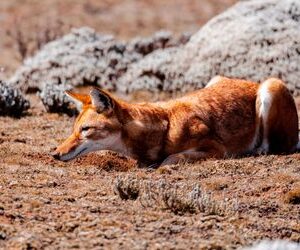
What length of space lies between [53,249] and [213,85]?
4.97 metres

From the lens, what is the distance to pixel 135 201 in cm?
701

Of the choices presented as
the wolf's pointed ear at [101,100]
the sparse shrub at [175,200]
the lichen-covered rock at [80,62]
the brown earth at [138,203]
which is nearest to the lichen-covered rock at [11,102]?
the lichen-covered rock at [80,62]

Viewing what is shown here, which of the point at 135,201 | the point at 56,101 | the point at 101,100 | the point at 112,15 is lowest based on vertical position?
the point at 135,201

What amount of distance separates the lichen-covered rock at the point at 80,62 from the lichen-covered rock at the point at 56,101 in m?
1.64

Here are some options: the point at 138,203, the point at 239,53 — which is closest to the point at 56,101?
the point at 239,53

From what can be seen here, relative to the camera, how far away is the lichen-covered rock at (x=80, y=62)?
15.5 metres

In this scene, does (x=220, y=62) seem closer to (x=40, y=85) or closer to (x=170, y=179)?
(x=40, y=85)

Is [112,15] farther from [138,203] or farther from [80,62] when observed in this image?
[138,203]

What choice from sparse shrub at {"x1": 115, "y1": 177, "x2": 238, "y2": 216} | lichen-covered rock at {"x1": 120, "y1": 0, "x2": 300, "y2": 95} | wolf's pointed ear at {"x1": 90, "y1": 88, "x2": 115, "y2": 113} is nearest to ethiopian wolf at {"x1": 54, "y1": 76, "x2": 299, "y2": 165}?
wolf's pointed ear at {"x1": 90, "y1": 88, "x2": 115, "y2": 113}

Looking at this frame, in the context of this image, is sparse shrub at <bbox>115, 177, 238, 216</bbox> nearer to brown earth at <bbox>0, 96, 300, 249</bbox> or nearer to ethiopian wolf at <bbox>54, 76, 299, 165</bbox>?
brown earth at <bbox>0, 96, 300, 249</bbox>

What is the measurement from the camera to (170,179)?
8.15 m

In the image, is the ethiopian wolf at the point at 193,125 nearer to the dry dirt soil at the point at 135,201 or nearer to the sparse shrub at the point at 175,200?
the dry dirt soil at the point at 135,201

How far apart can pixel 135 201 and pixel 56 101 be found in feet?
21.3

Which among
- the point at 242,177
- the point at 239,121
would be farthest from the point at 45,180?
the point at 239,121
